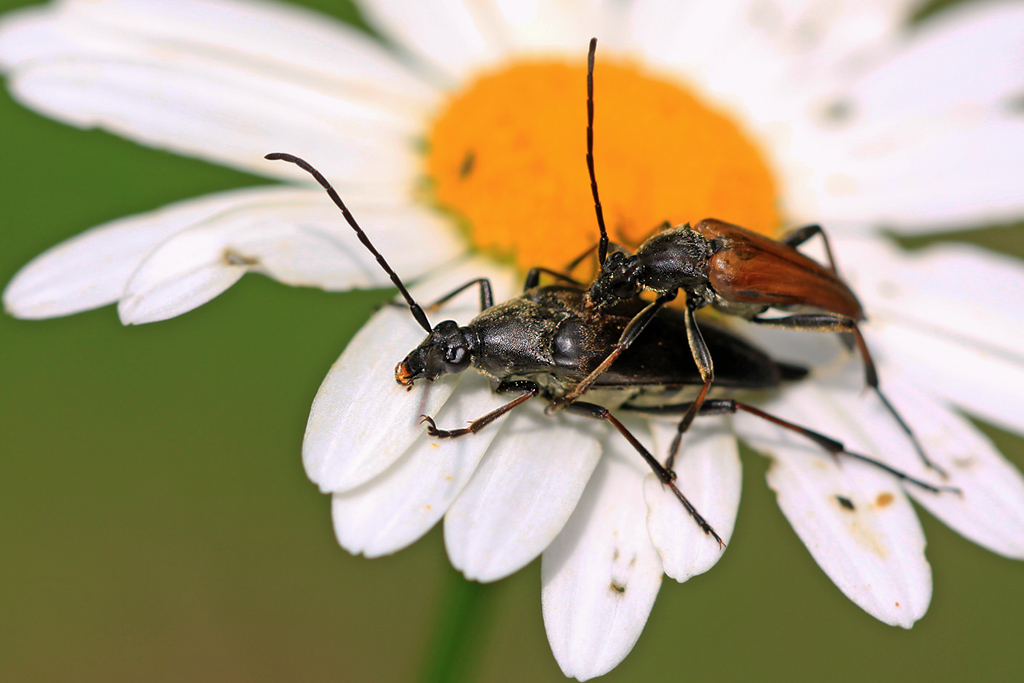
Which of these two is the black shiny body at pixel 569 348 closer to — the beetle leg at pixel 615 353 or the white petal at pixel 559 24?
the beetle leg at pixel 615 353

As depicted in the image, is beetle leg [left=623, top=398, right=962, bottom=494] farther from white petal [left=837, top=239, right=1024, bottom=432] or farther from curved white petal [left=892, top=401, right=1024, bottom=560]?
white petal [left=837, top=239, right=1024, bottom=432]

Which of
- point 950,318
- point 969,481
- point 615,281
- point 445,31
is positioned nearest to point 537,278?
point 615,281

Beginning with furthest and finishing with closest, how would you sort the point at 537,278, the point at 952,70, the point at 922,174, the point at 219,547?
the point at 219,547, the point at 952,70, the point at 922,174, the point at 537,278

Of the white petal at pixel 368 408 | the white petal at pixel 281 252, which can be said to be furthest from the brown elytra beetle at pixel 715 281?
the white petal at pixel 281 252

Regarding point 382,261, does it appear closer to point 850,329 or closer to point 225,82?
point 225,82

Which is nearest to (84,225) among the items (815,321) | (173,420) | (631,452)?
(173,420)

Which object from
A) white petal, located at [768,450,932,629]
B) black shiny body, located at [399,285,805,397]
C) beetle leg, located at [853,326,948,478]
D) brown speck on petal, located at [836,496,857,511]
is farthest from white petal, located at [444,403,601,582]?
Result: beetle leg, located at [853,326,948,478]
